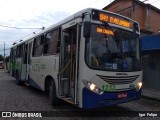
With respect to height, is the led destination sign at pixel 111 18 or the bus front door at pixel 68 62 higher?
the led destination sign at pixel 111 18

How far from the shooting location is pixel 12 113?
28.0 ft

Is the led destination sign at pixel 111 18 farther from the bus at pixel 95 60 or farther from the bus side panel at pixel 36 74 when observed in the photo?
the bus side panel at pixel 36 74

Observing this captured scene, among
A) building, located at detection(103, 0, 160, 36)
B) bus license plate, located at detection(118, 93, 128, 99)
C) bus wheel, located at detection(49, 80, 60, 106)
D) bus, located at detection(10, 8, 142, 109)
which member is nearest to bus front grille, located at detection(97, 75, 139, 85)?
bus, located at detection(10, 8, 142, 109)

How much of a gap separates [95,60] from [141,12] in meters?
21.8

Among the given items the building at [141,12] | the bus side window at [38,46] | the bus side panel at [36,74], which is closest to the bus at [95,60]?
the bus side panel at [36,74]

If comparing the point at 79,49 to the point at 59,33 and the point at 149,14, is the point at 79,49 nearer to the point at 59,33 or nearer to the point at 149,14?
the point at 59,33

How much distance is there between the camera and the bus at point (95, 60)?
7408 millimetres

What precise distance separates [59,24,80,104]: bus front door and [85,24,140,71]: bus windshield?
851 millimetres

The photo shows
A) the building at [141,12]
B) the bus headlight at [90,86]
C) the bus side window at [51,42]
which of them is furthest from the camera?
the building at [141,12]

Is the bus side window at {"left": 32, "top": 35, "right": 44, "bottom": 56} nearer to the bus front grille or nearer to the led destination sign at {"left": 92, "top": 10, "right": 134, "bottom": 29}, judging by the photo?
the led destination sign at {"left": 92, "top": 10, "right": 134, "bottom": 29}

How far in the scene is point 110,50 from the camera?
780 cm

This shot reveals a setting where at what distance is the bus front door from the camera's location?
841 centimetres

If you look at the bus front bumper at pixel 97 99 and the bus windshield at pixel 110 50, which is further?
the bus windshield at pixel 110 50

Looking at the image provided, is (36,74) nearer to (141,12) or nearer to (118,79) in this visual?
(118,79)
